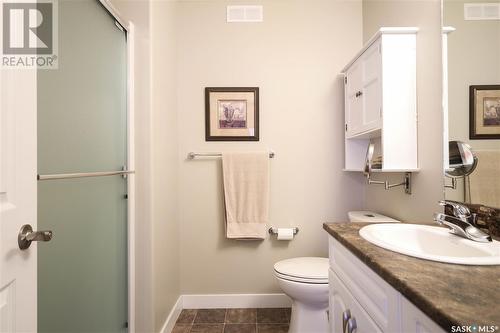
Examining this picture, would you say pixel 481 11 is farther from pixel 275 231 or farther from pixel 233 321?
pixel 233 321

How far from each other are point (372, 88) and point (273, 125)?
74cm

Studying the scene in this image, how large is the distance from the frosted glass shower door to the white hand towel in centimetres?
73

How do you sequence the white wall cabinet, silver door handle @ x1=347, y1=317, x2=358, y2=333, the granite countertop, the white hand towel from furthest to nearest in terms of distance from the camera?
the white hand towel, the white wall cabinet, silver door handle @ x1=347, y1=317, x2=358, y2=333, the granite countertop

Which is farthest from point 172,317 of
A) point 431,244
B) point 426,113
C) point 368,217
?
point 426,113

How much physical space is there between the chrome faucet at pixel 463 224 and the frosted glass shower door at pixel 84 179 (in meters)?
1.40

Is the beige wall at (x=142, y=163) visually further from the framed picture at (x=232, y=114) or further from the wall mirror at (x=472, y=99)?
the wall mirror at (x=472, y=99)

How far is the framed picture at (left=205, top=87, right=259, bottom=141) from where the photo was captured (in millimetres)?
1847

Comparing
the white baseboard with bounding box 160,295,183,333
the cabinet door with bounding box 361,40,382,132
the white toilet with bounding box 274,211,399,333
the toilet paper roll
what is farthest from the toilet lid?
the cabinet door with bounding box 361,40,382,132

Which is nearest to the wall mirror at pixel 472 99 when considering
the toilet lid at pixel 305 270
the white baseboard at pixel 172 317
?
the toilet lid at pixel 305 270

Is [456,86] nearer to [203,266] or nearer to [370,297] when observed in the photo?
[370,297]

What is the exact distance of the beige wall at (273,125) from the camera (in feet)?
6.07

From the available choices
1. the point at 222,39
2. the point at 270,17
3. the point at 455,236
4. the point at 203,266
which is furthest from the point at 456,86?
the point at 203,266

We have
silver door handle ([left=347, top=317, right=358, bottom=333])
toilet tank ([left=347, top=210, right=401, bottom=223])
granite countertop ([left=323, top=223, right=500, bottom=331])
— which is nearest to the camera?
granite countertop ([left=323, top=223, right=500, bottom=331])

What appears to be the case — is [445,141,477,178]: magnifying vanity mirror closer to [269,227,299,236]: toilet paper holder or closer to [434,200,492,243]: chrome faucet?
[434,200,492,243]: chrome faucet
